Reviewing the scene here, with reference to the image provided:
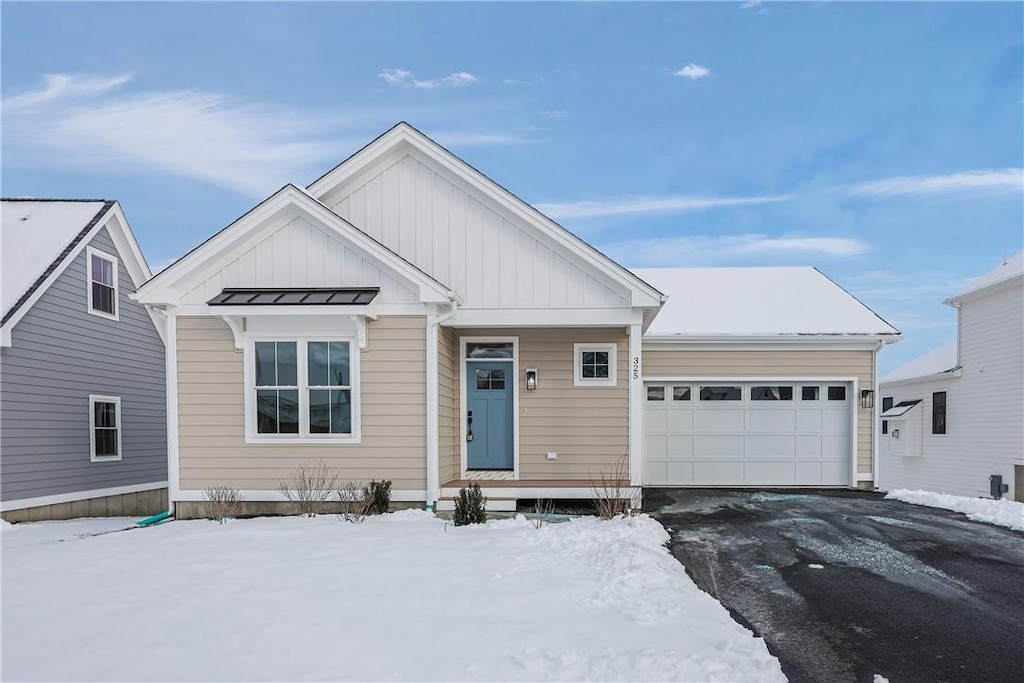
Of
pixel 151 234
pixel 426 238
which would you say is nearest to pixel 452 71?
pixel 151 234

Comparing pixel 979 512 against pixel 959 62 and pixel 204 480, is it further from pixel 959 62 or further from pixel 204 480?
pixel 959 62

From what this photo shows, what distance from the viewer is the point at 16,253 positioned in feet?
40.5

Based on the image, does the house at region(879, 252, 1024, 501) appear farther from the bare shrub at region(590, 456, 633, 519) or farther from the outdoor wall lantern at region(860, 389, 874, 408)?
the bare shrub at region(590, 456, 633, 519)

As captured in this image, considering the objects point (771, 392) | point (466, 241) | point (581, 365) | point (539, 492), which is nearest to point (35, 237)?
point (466, 241)

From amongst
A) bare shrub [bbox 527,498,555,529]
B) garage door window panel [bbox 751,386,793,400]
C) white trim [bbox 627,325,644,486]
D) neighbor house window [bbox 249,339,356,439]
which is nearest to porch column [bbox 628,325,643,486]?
white trim [bbox 627,325,644,486]

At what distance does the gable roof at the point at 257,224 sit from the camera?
898cm

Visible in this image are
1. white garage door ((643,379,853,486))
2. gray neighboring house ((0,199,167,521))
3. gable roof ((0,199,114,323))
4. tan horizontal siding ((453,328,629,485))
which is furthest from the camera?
white garage door ((643,379,853,486))

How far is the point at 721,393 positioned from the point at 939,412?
29.4ft

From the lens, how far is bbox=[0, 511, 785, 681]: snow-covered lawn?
404cm

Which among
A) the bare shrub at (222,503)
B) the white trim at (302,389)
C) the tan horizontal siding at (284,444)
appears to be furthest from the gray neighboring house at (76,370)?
the bare shrub at (222,503)

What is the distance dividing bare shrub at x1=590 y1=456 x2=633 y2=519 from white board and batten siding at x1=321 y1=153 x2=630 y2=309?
2.79 m

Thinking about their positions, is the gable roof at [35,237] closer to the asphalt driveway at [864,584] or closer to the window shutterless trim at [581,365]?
the window shutterless trim at [581,365]

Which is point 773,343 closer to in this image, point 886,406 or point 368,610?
point 368,610

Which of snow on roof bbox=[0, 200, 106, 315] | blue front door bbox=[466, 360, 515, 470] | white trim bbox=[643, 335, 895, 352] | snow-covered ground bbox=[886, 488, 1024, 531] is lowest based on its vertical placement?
snow-covered ground bbox=[886, 488, 1024, 531]
